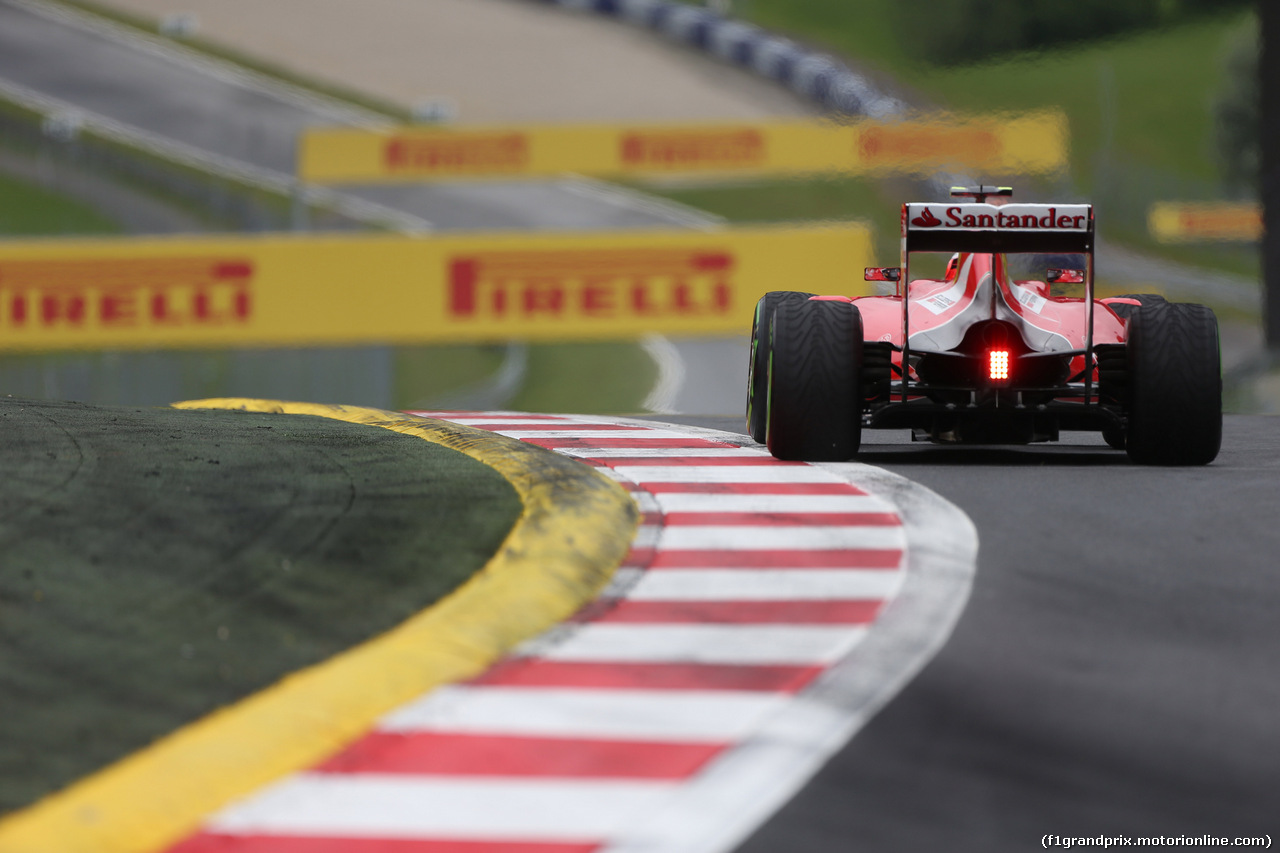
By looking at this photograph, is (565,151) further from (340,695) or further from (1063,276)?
(340,695)

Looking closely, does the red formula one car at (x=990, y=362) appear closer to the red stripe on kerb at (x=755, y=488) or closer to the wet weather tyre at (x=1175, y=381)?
the wet weather tyre at (x=1175, y=381)

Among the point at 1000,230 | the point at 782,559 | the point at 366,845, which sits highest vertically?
the point at 1000,230

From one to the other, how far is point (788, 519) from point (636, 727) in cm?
249

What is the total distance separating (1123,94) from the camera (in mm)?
52875

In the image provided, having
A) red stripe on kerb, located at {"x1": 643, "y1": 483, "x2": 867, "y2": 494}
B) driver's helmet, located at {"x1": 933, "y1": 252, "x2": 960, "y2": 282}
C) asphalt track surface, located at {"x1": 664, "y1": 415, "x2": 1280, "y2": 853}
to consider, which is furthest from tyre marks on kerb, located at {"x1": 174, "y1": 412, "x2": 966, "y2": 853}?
driver's helmet, located at {"x1": 933, "y1": 252, "x2": 960, "y2": 282}

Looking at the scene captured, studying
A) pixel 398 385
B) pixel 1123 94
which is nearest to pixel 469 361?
pixel 398 385

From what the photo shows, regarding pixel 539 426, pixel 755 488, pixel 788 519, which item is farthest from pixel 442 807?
pixel 539 426

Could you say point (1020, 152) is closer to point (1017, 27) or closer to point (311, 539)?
point (311, 539)

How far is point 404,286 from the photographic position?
18.1 m

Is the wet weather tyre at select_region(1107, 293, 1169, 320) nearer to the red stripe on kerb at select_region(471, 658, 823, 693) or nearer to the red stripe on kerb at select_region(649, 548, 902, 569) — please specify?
the red stripe on kerb at select_region(649, 548, 902, 569)

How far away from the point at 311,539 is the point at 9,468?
4.83 ft

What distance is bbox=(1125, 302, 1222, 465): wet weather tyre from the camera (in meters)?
7.81

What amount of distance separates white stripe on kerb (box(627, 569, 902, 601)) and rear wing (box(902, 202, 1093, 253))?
3136 mm

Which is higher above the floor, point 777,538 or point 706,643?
point 777,538
